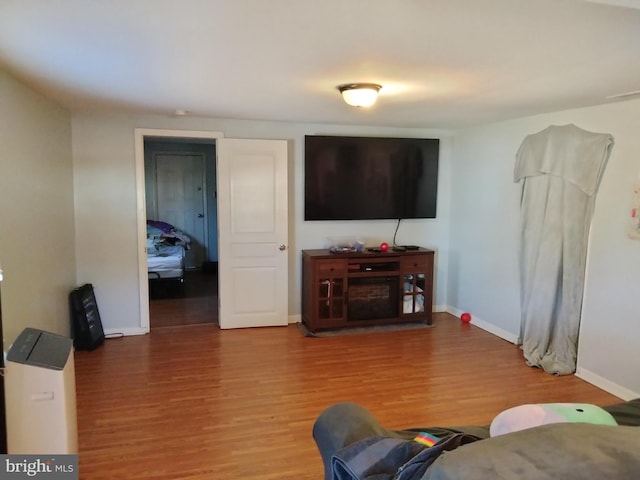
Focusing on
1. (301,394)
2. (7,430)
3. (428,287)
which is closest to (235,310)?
(301,394)

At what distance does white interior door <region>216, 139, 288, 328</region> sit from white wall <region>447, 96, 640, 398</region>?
213 cm

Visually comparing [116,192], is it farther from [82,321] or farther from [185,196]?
[185,196]

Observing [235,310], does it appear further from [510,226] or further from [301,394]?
[510,226]

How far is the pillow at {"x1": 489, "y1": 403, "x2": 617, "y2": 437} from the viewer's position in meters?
1.49

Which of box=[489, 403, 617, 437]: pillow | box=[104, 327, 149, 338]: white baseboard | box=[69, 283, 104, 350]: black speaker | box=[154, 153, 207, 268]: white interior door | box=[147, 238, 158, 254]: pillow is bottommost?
box=[104, 327, 149, 338]: white baseboard

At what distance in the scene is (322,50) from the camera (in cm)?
234

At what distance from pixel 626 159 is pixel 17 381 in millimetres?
4104

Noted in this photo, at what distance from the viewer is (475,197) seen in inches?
205

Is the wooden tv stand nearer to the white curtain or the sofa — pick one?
the white curtain

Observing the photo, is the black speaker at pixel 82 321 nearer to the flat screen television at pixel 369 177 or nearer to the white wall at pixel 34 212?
the white wall at pixel 34 212

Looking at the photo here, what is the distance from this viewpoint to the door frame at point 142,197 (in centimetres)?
462

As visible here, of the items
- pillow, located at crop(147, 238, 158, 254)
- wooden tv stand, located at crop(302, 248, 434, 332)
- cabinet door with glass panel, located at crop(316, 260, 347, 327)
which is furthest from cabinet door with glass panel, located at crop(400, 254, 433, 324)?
pillow, located at crop(147, 238, 158, 254)

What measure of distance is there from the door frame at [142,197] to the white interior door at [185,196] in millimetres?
3438

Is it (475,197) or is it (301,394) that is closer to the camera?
(301,394)
